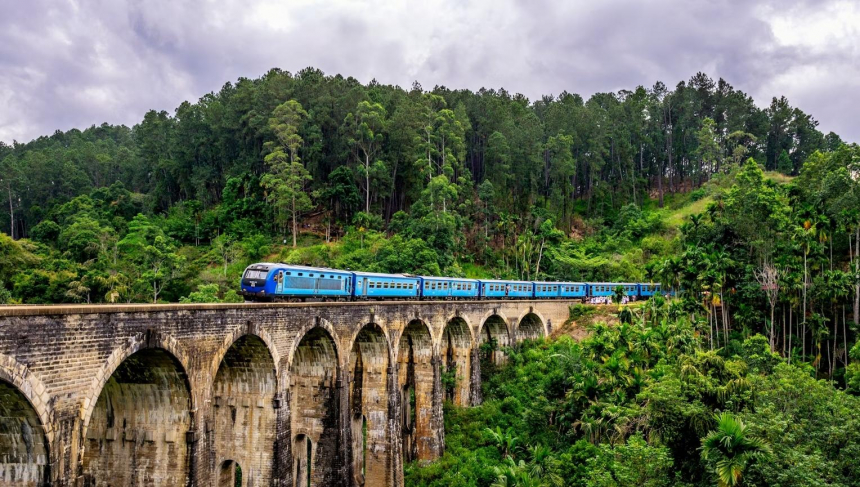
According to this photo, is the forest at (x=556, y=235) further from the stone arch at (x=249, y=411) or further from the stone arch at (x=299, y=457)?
the stone arch at (x=249, y=411)

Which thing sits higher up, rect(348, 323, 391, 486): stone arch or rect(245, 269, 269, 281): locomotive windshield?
rect(245, 269, 269, 281): locomotive windshield

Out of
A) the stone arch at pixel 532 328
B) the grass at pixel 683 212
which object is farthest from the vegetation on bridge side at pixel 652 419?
the grass at pixel 683 212

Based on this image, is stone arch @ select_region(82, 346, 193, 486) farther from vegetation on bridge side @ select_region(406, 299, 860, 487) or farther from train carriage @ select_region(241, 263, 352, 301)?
vegetation on bridge side @ select_region(406, 299, 860, 487)

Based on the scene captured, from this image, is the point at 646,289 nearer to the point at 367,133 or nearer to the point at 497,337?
the point at 497,337

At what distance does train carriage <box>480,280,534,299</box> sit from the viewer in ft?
128

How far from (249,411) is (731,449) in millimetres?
15336

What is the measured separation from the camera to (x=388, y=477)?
1077 inches

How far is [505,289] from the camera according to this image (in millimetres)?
40969

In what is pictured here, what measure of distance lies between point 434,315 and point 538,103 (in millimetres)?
70955

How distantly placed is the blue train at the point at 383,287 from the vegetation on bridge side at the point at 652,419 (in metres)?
5.56

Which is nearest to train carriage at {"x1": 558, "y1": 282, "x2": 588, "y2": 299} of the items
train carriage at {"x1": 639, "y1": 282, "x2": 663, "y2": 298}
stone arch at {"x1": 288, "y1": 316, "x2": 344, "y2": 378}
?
train carriage at {"x1": 639, "y1": 282, "x2": 663, "y2": 298}

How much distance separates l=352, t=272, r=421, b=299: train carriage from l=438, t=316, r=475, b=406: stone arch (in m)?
5.21

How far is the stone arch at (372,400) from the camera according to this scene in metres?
27.1

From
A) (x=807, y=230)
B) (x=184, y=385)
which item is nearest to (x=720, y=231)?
(x=807, y=230)
